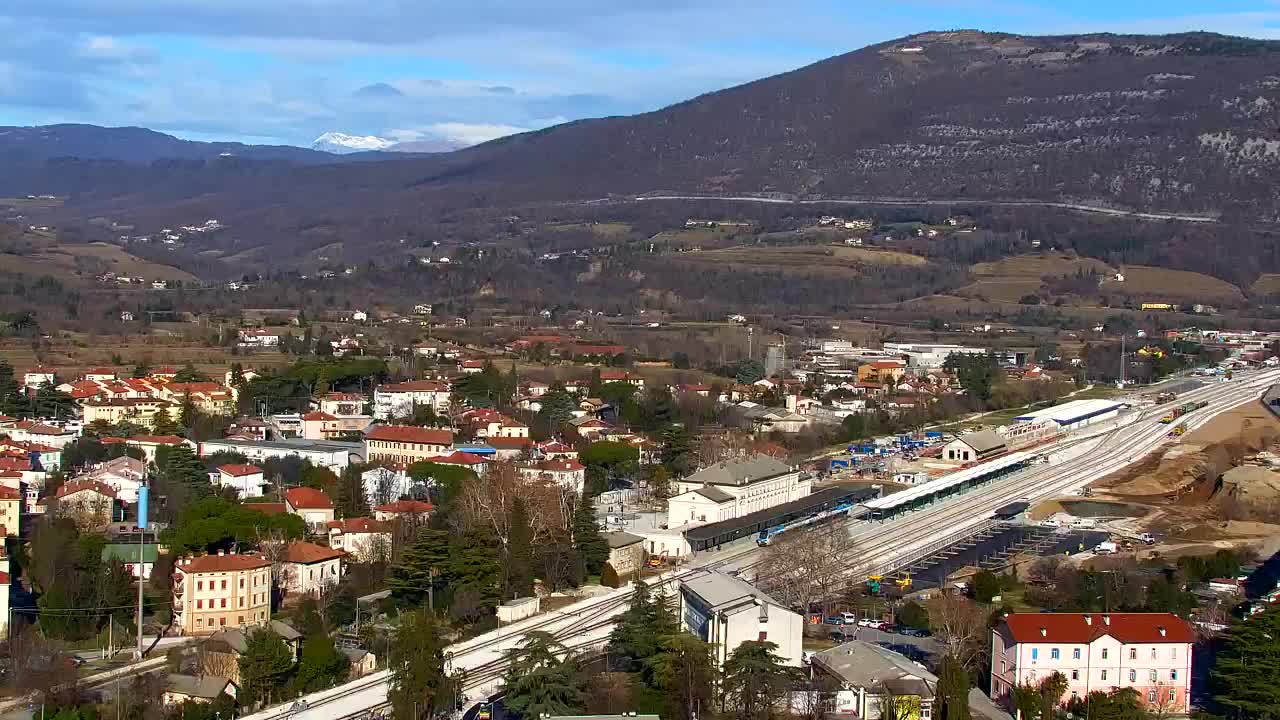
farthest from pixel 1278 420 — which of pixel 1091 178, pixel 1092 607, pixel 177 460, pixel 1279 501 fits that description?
pixel 1091 178

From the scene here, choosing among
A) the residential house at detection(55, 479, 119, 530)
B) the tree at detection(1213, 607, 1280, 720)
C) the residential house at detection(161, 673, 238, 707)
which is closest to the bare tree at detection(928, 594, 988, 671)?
the tree at detection(1213, 607, 1280, 720)

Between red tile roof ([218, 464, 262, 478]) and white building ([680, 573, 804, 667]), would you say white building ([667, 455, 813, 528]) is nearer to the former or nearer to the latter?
red tile roof ([218, 464, 262, 478])

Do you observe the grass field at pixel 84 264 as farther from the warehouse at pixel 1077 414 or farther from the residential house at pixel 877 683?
the residential house at pixel 877 683

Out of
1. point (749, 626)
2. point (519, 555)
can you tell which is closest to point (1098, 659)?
point (749, 626)

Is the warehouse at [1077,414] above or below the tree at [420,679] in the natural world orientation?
below

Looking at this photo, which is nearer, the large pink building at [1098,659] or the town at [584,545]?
the town at [584,545]

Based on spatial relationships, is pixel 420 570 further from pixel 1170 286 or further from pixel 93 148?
pixel 93 148

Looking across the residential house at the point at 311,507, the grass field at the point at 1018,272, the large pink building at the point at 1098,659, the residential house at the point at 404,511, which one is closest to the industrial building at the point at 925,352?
the grass field at the point at 1018,272
